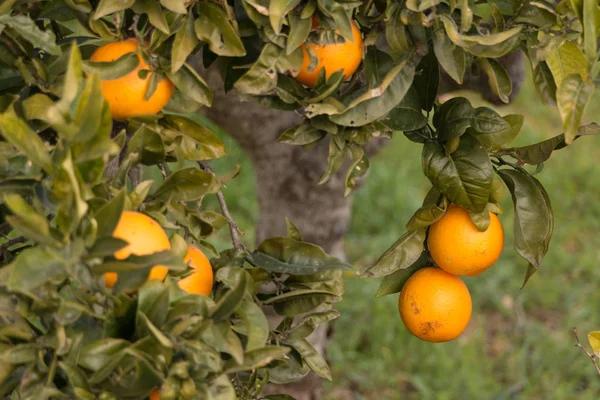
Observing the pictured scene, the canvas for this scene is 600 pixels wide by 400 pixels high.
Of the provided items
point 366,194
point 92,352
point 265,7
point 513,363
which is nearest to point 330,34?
point 265,7

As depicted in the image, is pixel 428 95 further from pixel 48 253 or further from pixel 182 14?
pixel 48 253

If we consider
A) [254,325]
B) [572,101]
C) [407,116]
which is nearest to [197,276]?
[254,325]

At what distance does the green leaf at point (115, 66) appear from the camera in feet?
2.40

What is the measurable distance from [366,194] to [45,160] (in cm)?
249

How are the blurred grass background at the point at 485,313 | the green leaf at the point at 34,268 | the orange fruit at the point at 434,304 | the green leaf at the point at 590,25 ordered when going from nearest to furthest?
the green leaf at the point at 34,268
the green leaf at the point at 590,25
the orange fruit at the point at 434,304
the blurred grass background at the point at 485,313

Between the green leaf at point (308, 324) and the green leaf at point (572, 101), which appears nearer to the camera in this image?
the green leaf at point (572, 101)

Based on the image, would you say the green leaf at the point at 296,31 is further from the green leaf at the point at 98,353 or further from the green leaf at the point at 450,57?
the green leaf at the point at 98,353

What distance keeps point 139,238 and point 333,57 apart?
0.30 m

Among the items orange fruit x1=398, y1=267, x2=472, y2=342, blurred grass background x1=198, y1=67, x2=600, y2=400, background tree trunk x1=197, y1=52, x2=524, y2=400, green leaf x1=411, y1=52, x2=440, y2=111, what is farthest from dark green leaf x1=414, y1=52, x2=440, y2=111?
blurred grass background x1=198, y1=67, x2=600, y2=400

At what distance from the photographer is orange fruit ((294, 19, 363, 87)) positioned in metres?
0.82

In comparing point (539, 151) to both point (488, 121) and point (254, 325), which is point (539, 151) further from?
point (254, 325)

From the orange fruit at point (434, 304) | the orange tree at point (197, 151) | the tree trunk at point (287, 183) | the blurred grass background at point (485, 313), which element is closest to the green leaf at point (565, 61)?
the orange tree at point (197, 151)

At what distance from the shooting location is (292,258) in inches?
33.3

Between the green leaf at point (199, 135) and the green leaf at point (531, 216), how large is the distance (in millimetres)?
351
